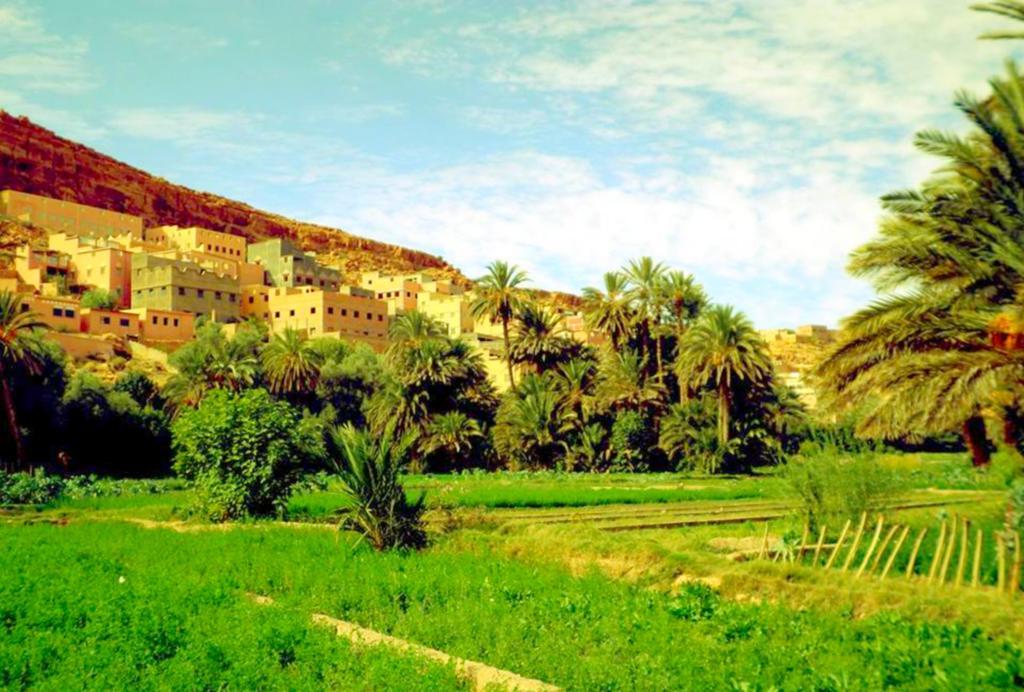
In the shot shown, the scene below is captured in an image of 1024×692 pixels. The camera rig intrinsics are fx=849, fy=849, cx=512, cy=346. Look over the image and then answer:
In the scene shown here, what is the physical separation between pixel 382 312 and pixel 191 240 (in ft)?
83.4

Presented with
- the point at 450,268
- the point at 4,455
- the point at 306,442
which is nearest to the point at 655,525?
the point at 306,442

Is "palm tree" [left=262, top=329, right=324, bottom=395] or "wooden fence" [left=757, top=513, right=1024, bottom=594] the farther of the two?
"palm tree" [left=262, top=329, right=324, bottom=395]

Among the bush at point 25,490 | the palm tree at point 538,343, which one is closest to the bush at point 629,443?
the palm tree at point 538,343

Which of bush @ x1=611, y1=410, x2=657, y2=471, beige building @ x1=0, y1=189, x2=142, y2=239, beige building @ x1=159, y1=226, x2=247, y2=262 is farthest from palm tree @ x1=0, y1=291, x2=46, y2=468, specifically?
beige building @ x1=0, y1=189, x2=142, y2=239

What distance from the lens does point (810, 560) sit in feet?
45.8

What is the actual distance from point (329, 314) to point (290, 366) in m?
21.2

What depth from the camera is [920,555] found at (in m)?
13.1

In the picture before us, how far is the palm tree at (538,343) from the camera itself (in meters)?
56.7

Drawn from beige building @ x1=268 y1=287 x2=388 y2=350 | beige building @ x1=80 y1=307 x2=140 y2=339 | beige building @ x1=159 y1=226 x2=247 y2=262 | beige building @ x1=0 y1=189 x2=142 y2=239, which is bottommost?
beige building @ x1=80 y1=307 x2=140 y2=339

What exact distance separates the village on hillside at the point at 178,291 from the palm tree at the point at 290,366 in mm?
7336

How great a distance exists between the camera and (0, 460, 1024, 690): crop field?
22.6 ft

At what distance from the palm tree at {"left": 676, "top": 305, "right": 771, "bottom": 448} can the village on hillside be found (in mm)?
10121

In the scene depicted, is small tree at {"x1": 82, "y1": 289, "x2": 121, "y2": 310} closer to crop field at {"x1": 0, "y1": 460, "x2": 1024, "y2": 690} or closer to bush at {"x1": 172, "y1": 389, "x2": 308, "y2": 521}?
bush at {"x1": 172, "y1": 389, "x2": 308, "y2": 521}

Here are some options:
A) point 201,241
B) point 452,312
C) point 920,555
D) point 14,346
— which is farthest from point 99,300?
point 920,555
